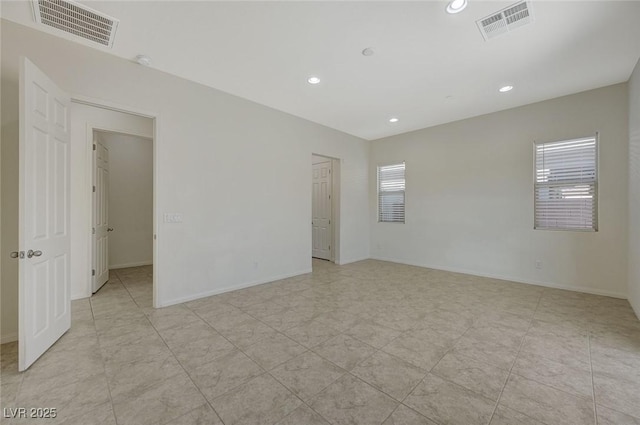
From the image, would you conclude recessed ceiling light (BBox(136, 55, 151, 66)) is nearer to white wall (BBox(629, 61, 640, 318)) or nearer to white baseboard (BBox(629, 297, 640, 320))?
white wall (BBox(629, 61, 640, 318))

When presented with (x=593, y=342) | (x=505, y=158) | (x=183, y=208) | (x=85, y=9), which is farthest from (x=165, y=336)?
(x=505, y=158)

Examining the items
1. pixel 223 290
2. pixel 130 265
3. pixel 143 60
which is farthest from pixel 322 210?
pixel 130 265

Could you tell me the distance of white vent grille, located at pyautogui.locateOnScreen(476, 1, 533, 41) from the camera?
220 cm

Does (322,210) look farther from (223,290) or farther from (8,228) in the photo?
(8,228)

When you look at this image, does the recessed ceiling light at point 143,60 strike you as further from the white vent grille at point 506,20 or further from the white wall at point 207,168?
the white vent grille at point 506,20

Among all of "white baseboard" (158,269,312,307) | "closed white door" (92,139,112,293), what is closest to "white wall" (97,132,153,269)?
"closed white door" (92,139,112,293)

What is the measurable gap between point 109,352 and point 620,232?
253 inches

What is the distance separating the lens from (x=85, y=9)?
88.9 inches

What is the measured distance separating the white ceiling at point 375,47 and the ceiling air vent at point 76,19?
8cm

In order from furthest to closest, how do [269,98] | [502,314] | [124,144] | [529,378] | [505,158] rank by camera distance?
[124,144] < [505,158] < [269,98] < [502,314] < [529,378]

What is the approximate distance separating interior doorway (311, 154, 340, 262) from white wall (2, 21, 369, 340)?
1.09 meters

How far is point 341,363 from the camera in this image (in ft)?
6.86

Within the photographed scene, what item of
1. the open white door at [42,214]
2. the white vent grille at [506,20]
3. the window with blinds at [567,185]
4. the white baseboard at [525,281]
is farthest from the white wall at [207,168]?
the window with blinds at [567,185]

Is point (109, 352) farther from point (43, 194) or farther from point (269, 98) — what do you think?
point (269, 98)
